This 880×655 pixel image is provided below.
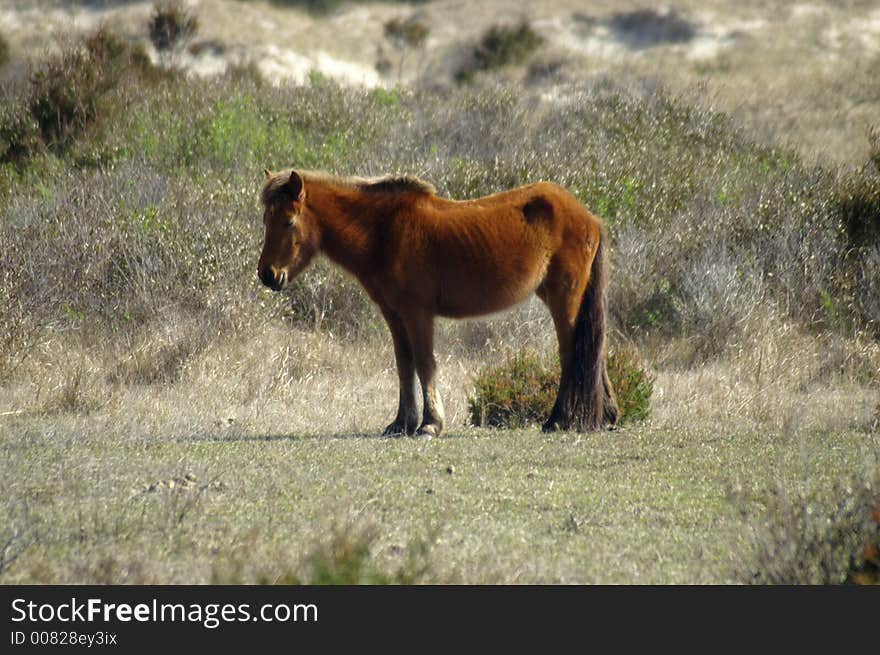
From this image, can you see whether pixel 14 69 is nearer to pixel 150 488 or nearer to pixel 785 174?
pixel 785 174

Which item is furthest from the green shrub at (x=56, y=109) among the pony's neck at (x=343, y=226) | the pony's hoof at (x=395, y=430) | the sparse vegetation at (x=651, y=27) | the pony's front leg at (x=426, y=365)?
the sparse vegetation at (x=651, y=27)

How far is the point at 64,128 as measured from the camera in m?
21.0

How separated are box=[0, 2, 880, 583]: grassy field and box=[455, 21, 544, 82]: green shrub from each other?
2334cm

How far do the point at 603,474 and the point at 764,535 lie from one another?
210 cm

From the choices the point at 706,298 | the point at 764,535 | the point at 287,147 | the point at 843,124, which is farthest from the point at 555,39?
the point at 764,535

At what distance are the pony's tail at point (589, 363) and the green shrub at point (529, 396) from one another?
2.26 ft

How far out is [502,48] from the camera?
5222 centimetres

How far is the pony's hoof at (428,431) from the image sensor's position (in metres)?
9.82

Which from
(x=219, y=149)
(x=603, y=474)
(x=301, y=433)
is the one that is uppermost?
(x=603, y=474)

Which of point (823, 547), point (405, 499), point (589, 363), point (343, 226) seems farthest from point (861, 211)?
point (823, 547)

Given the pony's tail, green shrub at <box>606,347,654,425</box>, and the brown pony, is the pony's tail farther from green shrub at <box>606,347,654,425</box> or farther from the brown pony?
green shrub at <box>606,347,654,425</box>

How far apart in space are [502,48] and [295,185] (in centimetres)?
4406

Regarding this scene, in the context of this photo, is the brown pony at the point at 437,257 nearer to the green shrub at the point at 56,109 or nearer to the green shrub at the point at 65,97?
the green shrub at the point at 56,109

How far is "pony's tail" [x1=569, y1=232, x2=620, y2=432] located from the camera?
10227 mm
